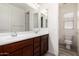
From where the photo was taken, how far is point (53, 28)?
2.58m

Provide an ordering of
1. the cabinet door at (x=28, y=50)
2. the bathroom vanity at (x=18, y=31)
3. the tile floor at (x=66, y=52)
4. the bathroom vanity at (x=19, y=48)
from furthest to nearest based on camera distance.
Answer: the tile floor at (x=66, y=52), the cabinet door at (x=28, y=50), the bathroom vanity at (x=18, y=31), the bathroom vanity at (x=19, y=48)

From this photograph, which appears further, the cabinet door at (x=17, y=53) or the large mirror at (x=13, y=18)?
the large mirror at (x=13, y=18)

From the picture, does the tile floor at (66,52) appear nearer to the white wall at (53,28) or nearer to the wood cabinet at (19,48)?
the white wall at (53,28)

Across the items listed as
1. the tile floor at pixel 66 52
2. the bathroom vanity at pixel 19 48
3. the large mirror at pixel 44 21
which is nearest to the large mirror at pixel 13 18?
the bathroom vanity at pixel 19 48

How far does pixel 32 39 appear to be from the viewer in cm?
195

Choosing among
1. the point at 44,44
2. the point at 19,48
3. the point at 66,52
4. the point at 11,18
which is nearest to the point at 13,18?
the point at 11,18

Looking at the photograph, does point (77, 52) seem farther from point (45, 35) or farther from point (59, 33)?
point (45, 35)

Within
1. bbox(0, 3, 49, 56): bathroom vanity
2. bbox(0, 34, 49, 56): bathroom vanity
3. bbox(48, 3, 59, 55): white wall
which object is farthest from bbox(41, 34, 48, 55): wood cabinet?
bbox(0, 34, 49, 56): bathroom vanity

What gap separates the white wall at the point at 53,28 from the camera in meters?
2.53

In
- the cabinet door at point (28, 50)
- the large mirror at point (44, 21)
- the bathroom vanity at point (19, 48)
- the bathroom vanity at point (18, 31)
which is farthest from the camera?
the large mirror at point (44, 21)

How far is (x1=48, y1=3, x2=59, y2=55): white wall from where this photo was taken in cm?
253

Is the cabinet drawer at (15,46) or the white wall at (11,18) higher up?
the white wall at (11,18)

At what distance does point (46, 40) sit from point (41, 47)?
12.3 inches

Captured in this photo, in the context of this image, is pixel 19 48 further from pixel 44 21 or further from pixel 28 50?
pixel 44 21
